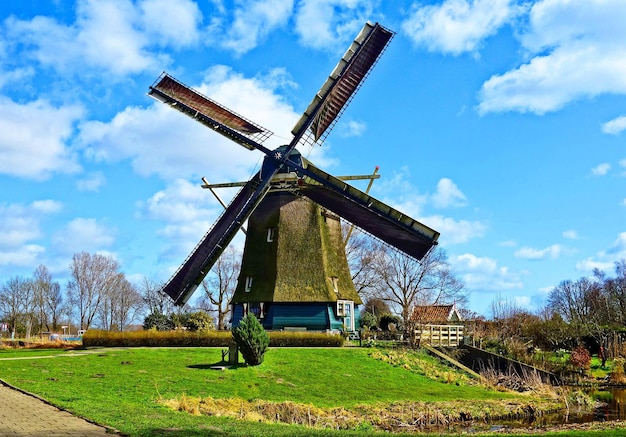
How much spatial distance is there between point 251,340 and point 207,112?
13883 millimetres

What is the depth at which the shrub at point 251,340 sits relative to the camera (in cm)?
2400

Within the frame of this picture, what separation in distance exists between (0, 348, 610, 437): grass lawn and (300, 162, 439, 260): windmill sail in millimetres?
5822

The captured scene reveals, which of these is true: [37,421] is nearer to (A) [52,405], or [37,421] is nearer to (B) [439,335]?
(A) [52,405]

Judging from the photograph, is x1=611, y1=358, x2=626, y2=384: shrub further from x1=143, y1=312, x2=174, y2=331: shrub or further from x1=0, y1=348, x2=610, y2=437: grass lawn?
x1=143, y1=312, x2=174, y2=331: shrub

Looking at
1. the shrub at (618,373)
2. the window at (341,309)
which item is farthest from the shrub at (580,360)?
the window at (341,309)

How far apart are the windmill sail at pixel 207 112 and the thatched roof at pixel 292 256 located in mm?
3929

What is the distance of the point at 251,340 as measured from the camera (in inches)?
945

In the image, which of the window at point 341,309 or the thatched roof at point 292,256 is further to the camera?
the window at point 341,309

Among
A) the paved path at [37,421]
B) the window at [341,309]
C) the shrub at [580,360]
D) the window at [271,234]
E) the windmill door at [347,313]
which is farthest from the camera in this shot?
the window at [271,234]

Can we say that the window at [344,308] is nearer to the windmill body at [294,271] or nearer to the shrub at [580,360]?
the windmill body at [294,271]

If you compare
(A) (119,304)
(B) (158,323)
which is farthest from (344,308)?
(A) (119,304)

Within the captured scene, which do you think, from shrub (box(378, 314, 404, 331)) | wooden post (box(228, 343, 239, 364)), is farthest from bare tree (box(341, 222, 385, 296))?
wooden post (box(228, 343, 239, 364))

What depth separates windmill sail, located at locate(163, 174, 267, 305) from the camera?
31.1m

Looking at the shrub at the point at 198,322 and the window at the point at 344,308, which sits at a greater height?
the window at the point at 344,308
